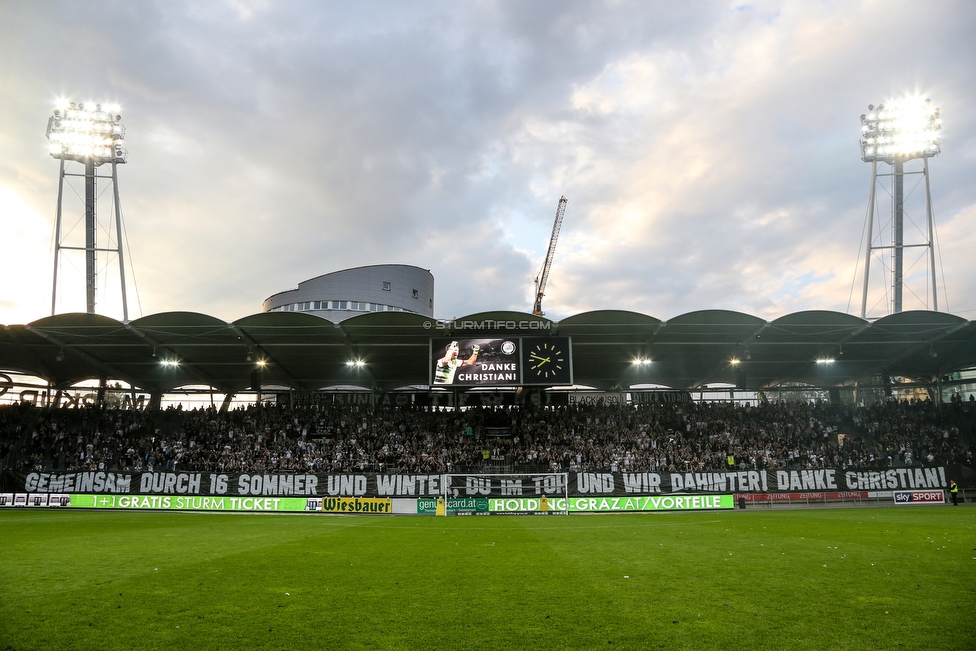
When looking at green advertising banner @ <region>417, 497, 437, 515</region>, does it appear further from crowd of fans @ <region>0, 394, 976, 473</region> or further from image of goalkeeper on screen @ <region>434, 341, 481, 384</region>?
image of goalkeeper on screen @ <region>434, 341, 481, 384</region>

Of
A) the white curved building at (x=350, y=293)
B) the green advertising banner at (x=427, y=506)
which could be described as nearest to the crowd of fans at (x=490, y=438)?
the green advertising banner at (x=427, y=506)

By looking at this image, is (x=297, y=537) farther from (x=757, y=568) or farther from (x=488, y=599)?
(x=757, y=568)

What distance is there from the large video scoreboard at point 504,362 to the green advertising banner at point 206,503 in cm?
973

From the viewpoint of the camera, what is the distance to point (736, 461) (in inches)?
1374

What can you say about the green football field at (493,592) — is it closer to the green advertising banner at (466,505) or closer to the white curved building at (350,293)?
the green advertising banner at (466,505)

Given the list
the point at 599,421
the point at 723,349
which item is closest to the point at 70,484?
the point at 599,421

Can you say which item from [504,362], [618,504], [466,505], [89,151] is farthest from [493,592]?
[89,151]

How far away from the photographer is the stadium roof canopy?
113 feet

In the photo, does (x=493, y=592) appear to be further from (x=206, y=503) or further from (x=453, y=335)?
(x=453, y=335)

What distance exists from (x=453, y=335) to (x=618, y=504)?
14.0 m

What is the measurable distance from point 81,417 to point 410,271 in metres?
39.3

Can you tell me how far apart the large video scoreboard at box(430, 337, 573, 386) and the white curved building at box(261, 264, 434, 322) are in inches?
1372

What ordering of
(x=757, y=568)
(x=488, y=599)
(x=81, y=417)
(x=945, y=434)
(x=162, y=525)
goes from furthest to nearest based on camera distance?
(x=81, y=417)
(x=945, y=434)
(x=162, y=525)
(x=757, y=568)
(x=488, y=599)

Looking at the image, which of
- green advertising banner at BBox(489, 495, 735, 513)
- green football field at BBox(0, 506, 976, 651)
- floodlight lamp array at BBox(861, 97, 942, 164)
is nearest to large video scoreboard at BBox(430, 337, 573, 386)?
green advertising banner at BBox(489, 495, 735, 513)
